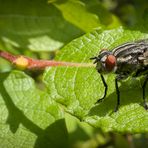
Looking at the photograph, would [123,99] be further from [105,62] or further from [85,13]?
[85,13]

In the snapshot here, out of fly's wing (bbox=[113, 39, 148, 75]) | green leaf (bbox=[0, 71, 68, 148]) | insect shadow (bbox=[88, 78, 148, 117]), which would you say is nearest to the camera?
insect shadow (bbox=[88, 78, 148, 117])

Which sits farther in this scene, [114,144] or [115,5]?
[115,5]

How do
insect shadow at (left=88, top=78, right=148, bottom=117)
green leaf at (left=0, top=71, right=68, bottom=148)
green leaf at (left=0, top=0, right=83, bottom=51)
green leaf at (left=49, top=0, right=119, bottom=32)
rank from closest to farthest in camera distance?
1. insect shadow at (left=88, top=78, right=148, bottom=117)
2. green leaf at (left=0, top=71, right=68, bottom=148)
3. green leaf at (left=49, top=0, right=119, bottom=32)
4. green leaf at (left=0, top=0, right=83, bottom=51)

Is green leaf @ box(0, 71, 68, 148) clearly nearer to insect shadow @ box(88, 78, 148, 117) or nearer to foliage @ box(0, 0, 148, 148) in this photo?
foliage @ box(0, 0, 148, 148)

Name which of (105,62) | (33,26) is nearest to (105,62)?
(105,62)

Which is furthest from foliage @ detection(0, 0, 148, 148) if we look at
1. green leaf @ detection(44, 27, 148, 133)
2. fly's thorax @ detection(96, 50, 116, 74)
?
fly's thorax @ detection(96, 50, 116, 74)

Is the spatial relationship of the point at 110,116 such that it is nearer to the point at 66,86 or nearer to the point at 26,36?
the point at 66,86

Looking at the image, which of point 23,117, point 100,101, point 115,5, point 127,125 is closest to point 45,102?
point 23,117
